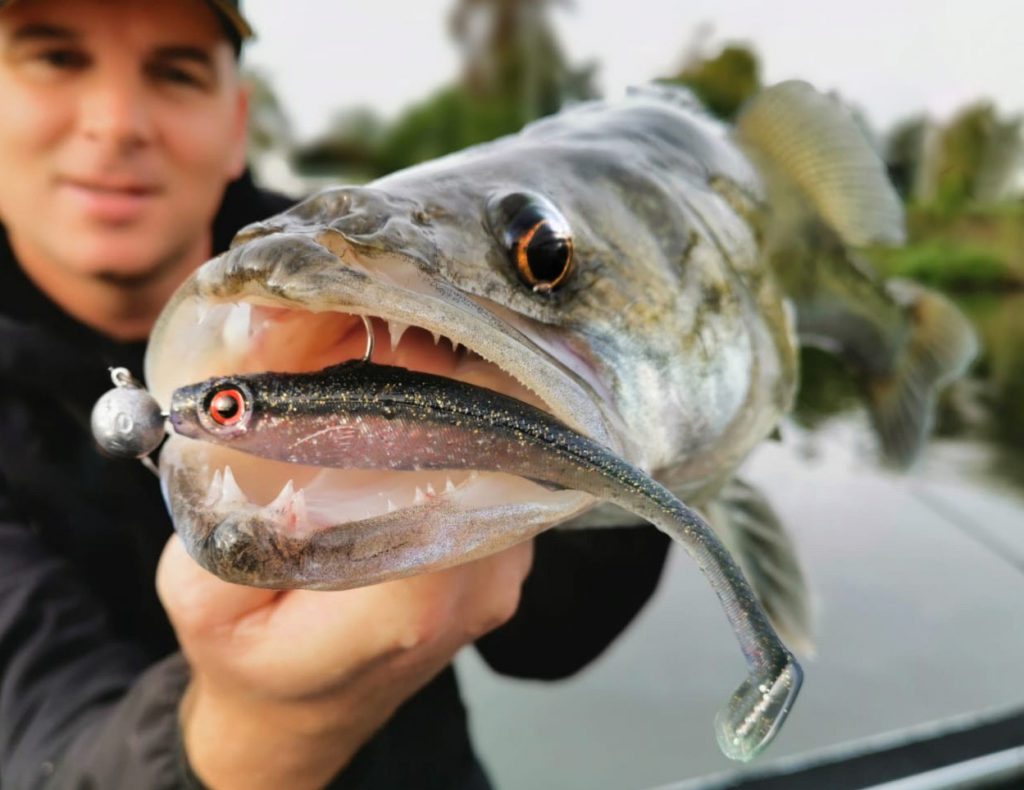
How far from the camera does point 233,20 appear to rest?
1.10m

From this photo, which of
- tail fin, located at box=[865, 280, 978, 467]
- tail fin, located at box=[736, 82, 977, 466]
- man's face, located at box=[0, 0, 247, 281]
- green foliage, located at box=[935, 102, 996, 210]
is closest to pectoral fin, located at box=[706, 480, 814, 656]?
tail fin, located at box=[736, 82, 977, 466]

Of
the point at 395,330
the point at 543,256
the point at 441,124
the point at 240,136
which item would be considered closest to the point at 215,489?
the point at 395,330

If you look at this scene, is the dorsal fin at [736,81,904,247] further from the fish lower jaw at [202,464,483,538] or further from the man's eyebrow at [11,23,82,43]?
the man's eyebrow at [11,23,82,43]

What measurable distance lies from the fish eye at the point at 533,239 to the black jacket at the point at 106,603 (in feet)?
1.57

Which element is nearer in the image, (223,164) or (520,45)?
(223,164)

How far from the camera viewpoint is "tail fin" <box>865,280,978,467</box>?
1.40 metres

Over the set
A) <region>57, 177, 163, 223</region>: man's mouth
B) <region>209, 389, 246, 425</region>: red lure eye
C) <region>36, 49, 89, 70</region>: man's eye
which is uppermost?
<region>209, 389, 246, 425</region>: red lure eye

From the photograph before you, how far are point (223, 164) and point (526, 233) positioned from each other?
0.76 metres

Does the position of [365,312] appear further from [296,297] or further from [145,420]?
[145,420]

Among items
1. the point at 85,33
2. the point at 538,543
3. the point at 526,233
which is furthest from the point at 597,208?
the point at 85,33

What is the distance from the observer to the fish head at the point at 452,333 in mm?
410

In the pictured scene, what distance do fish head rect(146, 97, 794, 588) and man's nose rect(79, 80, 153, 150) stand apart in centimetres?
52

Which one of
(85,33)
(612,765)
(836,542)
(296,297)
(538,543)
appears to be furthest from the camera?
(836,542)

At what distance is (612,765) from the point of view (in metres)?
1.90
